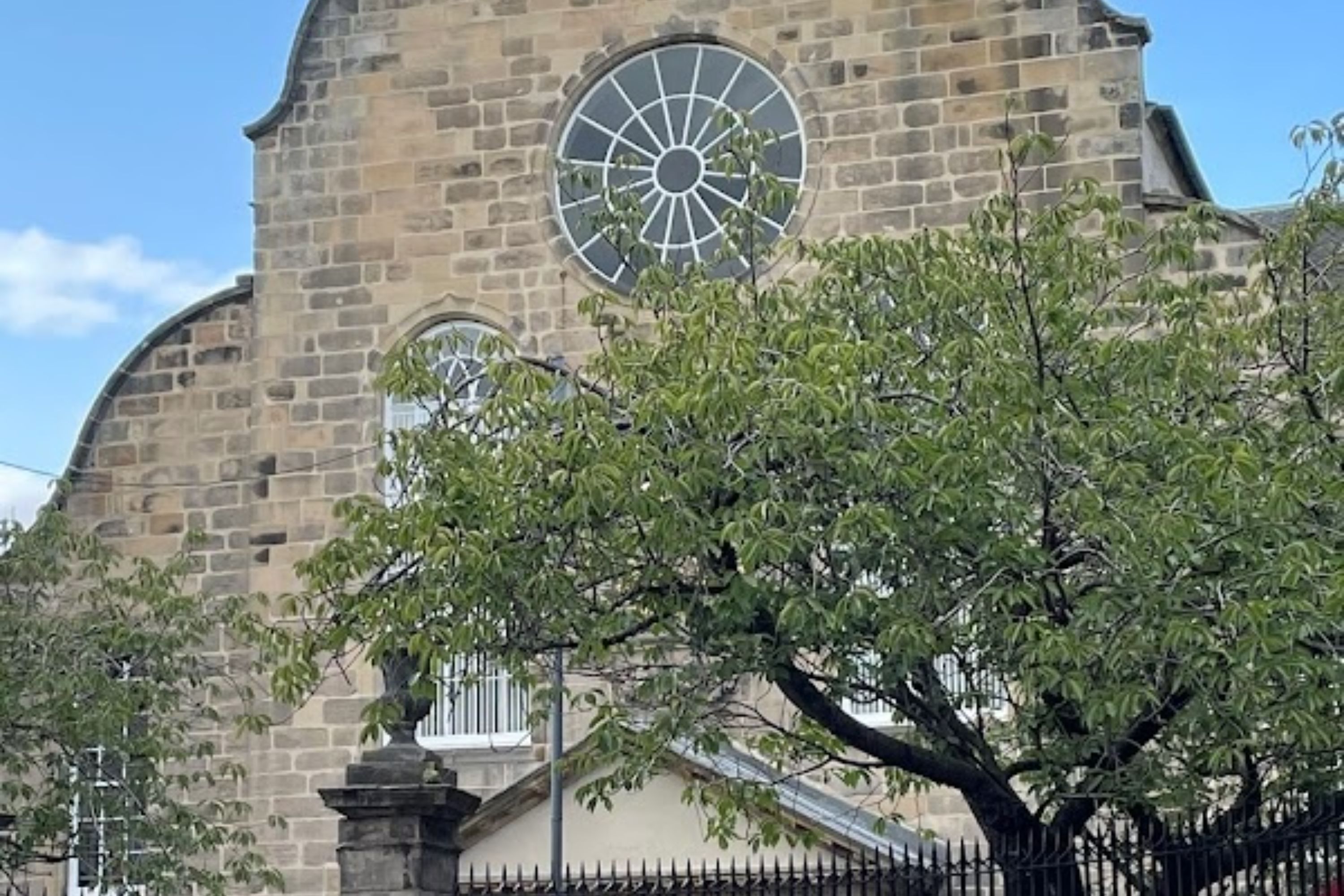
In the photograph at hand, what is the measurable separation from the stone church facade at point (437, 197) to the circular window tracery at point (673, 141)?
0.42ft

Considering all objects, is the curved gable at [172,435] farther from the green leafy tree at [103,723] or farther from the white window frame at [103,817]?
the white window frame at [103,817]

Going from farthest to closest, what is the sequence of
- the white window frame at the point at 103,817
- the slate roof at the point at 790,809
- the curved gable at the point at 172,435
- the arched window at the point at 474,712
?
the curved gable at the point at 172,435 → the arched window at the point at 474,712 → the slate roof at the point at 790,809 → the white window frame at the point at 103,817

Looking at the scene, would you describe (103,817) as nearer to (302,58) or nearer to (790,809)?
(790,809)

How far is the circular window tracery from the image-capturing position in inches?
861

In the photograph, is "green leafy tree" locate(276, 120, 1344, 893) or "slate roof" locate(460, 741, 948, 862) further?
"slate roof" locate(460, 741, 948, 862)

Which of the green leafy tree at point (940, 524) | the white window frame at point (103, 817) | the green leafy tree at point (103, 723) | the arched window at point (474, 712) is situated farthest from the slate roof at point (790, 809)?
the green leafy tree at point (940, 524)

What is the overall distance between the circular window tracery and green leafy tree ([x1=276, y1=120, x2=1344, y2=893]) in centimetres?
801

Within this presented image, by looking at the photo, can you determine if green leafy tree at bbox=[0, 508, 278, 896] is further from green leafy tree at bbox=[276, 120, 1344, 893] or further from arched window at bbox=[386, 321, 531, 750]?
green leafy tree at bbox=[276, 120, 1344, 893]

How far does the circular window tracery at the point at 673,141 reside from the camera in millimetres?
21875

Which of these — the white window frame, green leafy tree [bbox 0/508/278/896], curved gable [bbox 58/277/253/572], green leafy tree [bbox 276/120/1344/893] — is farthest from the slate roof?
curved gable [bbox 58/277/253/572]

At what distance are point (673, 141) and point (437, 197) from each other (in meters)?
2.24

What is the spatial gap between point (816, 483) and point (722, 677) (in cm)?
113

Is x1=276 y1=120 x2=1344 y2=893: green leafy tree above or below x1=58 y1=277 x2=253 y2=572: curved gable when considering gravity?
below

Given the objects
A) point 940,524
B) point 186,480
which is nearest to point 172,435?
point 186,480
